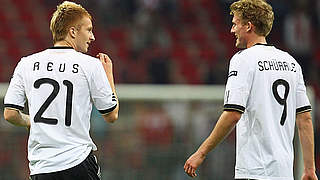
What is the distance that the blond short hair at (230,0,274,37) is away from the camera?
4570 millimetres

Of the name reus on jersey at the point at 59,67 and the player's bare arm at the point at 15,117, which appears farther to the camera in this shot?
the player's bare arm at the point at 15,117

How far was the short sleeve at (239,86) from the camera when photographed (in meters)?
4.44

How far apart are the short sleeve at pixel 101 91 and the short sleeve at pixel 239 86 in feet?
2.00

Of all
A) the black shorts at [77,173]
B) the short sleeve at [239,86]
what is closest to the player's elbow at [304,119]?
the short sleeve at [239,86]

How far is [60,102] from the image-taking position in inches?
173

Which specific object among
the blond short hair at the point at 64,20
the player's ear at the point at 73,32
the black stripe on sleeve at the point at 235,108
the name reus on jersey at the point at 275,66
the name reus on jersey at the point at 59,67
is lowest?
the black stripe on sleeve at the point at 235,108

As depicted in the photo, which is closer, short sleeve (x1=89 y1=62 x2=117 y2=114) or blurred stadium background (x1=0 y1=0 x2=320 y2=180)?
short sleeve (x1=89 y1=62 x2=117 y2=114)

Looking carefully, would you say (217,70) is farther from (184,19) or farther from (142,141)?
(142,141)

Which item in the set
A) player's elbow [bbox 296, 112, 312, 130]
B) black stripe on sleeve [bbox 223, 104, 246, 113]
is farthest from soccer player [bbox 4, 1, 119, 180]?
player's elbow [bbox 296, 112, 312, 130]

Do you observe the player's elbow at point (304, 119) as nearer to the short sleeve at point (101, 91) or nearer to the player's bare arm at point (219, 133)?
the player's bare arm at point (219, 133)

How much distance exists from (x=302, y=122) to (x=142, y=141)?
3502 mm

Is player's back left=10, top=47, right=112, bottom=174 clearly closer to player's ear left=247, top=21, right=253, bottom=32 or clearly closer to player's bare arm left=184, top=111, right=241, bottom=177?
player's bare arm left=184, top=111, right=241, bottom=177

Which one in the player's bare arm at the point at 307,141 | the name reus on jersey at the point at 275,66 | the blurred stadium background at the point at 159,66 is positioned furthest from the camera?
the blurred stadium background at the point at 159,66

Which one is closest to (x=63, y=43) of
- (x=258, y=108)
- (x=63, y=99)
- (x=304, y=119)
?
(x=63, y=99)
